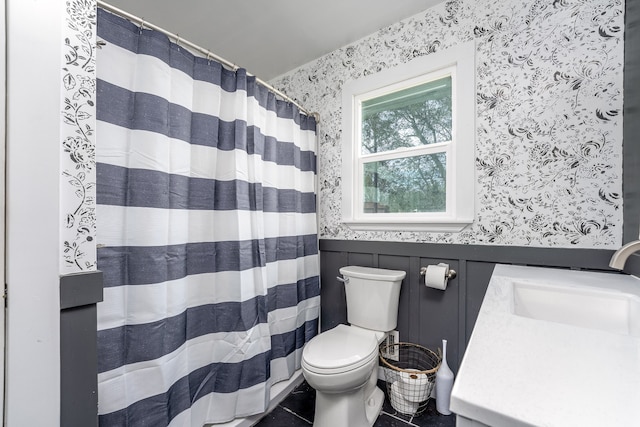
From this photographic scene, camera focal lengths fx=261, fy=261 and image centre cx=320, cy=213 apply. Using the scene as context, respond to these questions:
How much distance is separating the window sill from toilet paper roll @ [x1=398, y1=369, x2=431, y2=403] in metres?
0.83

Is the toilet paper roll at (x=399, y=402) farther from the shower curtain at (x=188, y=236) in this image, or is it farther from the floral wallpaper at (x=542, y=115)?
the floral wallpaper at (x=542, y=115)

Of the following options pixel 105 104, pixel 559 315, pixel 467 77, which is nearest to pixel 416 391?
pixel 559 315

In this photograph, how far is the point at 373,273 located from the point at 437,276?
1.24 ft

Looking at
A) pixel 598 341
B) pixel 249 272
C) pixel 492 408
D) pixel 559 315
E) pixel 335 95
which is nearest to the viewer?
pixel 492 408

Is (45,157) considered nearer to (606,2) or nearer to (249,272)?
(249,272)

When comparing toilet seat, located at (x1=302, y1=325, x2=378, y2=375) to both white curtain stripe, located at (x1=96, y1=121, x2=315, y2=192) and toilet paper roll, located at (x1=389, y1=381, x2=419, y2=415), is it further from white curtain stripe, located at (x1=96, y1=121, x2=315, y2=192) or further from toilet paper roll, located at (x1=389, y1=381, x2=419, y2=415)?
white curtain stripe, located at (x1=96, y1=121, x2=315, y2=192)

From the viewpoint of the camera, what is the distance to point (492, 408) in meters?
0.38

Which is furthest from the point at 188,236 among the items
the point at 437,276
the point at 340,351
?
the point at 437,276

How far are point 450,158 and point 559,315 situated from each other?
97 centimetres

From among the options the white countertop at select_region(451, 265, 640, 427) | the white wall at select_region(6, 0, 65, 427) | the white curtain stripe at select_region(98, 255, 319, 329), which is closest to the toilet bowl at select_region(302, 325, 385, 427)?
the white curtain stripe at select_region(98, 255, 319, 329)

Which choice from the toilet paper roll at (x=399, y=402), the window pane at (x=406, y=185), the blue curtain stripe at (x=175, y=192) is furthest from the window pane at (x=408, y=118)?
the toilet paper roll at (x=399, y=402)

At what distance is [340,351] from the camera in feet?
4.45

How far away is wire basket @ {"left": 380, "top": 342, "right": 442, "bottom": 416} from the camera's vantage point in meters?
1.47

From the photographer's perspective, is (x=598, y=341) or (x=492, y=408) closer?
(x=492, y=408)
